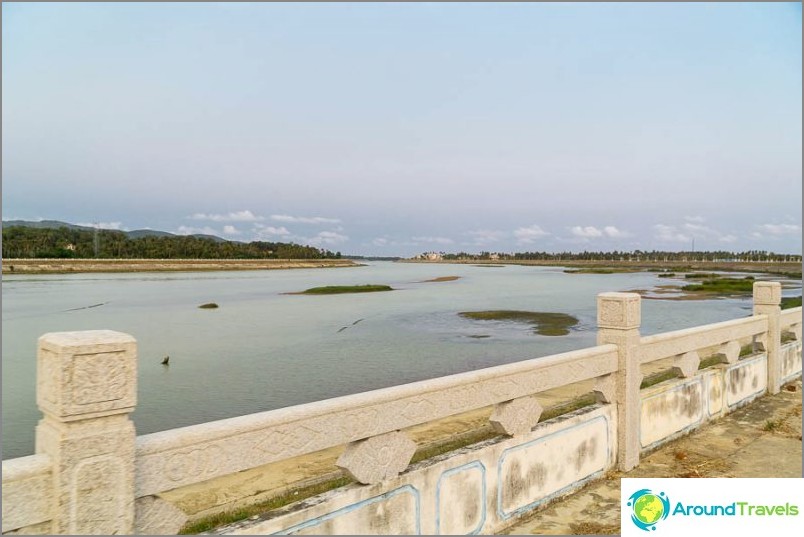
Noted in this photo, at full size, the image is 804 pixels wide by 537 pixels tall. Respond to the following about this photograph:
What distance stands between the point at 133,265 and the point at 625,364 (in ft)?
308

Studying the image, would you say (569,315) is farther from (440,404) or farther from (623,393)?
(440,404)

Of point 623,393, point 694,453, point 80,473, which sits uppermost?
point 80,473

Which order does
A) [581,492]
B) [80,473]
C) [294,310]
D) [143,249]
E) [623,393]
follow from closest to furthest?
[80,473] → [581,492] → [623,393] → [294,310] → [143,249]

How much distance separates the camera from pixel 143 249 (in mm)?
93250

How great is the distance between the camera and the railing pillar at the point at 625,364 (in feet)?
17.8

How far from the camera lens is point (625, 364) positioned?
5.41 m

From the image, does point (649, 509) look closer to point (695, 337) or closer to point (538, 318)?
point (695, 337)

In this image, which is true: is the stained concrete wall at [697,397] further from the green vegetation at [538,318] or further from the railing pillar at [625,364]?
the green vegetation at [538,318]

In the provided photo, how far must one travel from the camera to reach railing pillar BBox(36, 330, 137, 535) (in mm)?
2336

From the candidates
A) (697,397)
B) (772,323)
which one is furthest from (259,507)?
(772,323)

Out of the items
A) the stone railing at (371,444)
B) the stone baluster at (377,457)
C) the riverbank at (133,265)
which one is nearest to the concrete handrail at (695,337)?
the stone railing at (371,444)

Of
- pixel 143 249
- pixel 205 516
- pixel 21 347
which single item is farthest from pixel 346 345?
pixel 143 249

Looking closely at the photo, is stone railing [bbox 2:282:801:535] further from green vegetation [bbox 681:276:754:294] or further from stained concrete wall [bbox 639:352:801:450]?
green vegetation [bbox 681:276:754:294]

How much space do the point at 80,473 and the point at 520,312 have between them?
102 ft
